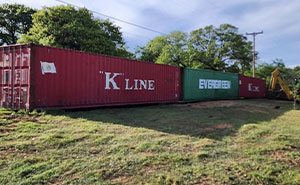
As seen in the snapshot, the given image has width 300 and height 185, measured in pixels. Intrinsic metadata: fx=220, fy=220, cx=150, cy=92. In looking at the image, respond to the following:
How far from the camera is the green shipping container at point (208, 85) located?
15844 millimetres

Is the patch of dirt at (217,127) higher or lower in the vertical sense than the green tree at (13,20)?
lower

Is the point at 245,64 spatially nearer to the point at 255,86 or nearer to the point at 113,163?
the point at 255,86

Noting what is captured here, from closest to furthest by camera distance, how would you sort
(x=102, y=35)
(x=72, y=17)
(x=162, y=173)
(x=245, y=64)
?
(x=162, y=173), (x=72, y=17), (x=102, y=35), (x=245, y=64)

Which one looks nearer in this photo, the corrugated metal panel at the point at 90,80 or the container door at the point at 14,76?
the container door at the point at 14,76

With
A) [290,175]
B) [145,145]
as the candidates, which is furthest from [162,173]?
[290,175]

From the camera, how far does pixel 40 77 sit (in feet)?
26.6

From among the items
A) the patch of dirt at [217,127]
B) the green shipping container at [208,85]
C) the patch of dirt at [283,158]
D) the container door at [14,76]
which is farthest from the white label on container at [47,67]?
the green shipping container at [208,85]

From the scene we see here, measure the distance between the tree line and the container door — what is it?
11.2 metres

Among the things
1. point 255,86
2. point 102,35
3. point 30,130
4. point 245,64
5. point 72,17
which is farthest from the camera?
point 245,64

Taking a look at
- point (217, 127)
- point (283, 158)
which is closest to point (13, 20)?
point (217, 127)

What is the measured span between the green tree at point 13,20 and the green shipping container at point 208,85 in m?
22.0

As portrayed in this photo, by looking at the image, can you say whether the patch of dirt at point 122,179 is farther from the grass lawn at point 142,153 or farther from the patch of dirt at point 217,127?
the patch of dirt at point 217,127

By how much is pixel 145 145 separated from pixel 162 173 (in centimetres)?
146

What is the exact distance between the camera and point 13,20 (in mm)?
26578
